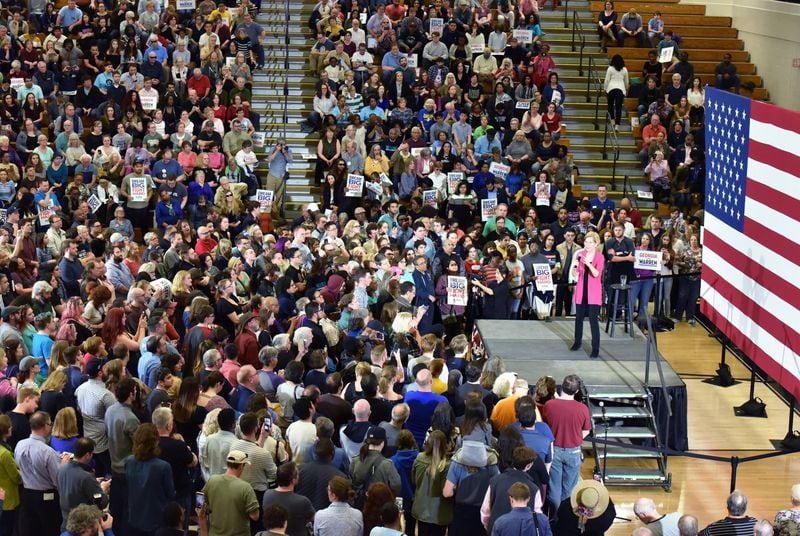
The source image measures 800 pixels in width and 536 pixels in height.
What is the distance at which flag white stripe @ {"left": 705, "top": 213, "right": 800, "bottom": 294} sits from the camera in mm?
9648

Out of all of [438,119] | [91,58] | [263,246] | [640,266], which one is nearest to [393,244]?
[263,246]

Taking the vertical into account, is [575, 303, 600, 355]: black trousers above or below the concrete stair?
below

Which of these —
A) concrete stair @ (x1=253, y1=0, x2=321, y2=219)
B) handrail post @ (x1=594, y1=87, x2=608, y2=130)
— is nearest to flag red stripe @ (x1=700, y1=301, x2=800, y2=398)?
concrete stair @ (x1=253, y1=0, x2=321, y2=219)

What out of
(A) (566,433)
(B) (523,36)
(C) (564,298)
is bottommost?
(C) (564,298)

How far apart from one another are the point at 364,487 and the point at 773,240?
13.3 feet

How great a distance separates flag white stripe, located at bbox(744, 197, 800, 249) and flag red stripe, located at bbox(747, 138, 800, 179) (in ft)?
1.26

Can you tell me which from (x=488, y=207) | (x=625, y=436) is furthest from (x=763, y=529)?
(x=488, y=207)

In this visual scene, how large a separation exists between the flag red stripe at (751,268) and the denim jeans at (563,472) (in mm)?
2184

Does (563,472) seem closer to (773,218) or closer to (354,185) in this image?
(773,218)

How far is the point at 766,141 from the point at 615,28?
51.7 ft

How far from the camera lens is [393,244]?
16.9 m

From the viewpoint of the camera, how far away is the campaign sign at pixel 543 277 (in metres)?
16.2

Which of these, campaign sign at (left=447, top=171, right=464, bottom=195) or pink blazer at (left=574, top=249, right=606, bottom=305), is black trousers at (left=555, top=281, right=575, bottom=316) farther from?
pink blazer at (left=574, top=249, right=606, bottom=305)

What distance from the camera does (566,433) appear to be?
10.2 metres
